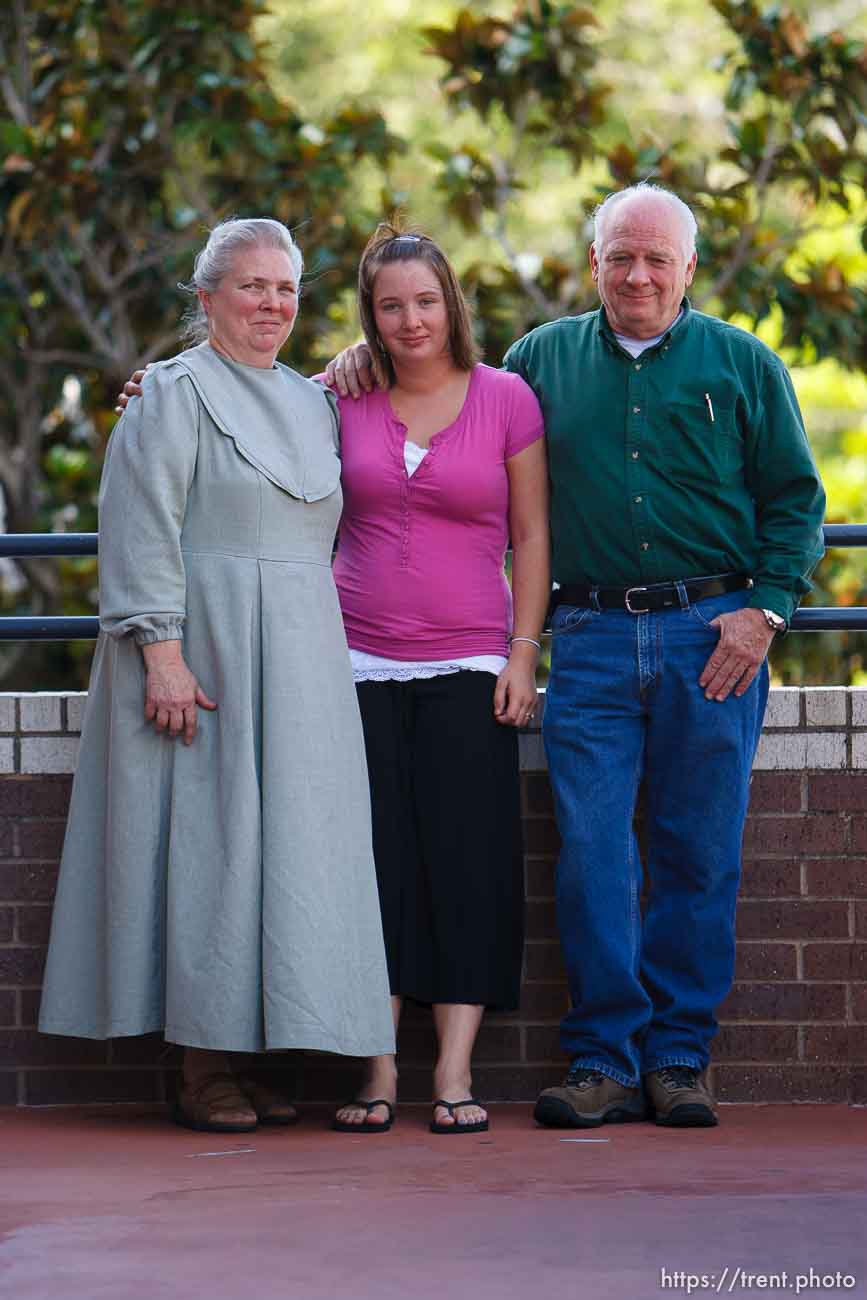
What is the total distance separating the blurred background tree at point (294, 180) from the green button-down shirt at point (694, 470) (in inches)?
159

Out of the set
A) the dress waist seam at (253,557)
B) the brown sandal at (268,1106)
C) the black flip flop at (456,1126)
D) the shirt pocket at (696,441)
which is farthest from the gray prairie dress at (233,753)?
the shirt pocket at (696,441)

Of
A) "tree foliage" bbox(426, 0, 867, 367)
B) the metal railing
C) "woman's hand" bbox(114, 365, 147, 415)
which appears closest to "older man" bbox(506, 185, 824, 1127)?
the metal railing

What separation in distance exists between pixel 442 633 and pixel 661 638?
522 millimetres

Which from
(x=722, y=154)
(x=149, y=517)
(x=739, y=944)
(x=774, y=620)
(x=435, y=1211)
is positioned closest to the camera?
(x=435, y=1211)

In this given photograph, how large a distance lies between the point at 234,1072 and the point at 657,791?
129 cm

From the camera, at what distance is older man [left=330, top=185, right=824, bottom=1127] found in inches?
200

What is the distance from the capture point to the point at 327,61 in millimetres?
22094

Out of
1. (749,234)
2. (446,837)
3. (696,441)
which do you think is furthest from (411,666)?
(749,234)

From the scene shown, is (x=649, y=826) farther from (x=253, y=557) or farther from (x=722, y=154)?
(x=722, y=154)

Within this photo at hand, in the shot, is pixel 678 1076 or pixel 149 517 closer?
pixel 149 517

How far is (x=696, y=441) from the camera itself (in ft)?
16.7

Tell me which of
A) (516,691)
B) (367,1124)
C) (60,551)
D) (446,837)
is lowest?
(367,1124)

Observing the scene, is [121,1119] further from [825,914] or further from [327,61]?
[327,61]

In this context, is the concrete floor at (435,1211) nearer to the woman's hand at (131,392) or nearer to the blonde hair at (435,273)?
the woman's hand at (131,392)
